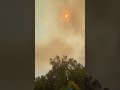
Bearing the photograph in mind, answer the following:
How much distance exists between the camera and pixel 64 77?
1.76 meters

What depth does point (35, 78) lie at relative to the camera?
1646mm

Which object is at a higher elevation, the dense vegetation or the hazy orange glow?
the hazy orange glow

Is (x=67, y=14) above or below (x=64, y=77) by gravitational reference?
above

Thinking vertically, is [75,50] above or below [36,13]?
below

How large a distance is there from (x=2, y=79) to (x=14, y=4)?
1.44 ft

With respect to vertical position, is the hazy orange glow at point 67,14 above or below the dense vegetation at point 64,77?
above

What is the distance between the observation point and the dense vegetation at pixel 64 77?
172 cm

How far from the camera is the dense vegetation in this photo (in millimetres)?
1720

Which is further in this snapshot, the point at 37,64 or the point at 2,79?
the point at 37,64
